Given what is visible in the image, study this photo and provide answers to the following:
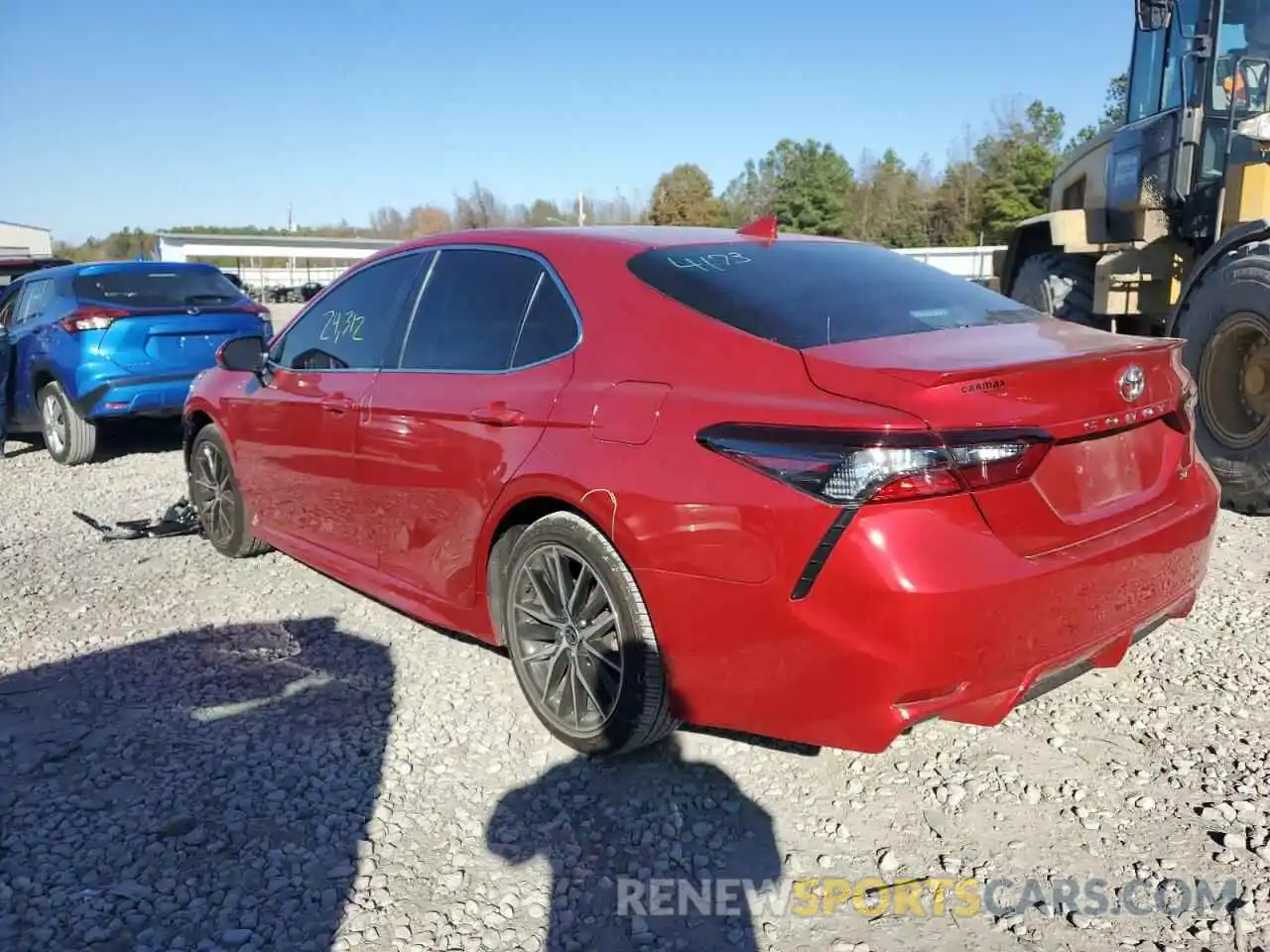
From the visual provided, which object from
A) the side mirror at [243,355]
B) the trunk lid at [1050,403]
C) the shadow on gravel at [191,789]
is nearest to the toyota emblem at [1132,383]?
the trunk lid at [1050,403]

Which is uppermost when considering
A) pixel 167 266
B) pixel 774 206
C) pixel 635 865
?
pixel 774 206

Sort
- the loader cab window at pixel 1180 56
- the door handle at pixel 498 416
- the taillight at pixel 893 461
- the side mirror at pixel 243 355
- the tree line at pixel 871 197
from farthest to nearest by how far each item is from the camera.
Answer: the tree line at pixel 871 197 → the loader cab window at pixel 1180 56 → the side mirror at pixel 243 355 → the door handle at pixel 498 416 → the taillight at pixel 893 461

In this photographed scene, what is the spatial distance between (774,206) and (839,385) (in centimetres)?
6572

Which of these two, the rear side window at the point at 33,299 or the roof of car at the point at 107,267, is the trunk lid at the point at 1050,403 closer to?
the roof of car at the point at 107,267

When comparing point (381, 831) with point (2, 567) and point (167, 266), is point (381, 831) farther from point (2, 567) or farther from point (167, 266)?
A: point (167, 266)

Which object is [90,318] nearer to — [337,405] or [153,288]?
[153,288]

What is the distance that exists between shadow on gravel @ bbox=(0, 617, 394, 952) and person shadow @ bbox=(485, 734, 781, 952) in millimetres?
540

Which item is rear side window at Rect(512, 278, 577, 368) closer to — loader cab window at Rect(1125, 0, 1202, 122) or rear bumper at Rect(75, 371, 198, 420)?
loader cab window at Rect(1125, 0, 1202, 122)

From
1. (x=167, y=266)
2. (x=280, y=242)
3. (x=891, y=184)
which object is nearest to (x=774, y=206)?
(x=891, y=184)

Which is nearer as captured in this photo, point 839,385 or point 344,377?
point 839,385

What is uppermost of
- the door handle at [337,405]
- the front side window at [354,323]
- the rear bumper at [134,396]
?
the front side window at [354,323]

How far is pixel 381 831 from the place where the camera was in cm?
284

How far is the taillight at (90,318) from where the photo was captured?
7.96m

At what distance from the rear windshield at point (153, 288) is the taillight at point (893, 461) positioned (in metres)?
7.35
